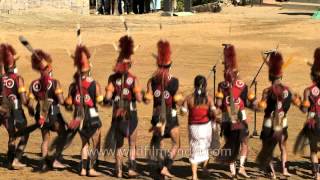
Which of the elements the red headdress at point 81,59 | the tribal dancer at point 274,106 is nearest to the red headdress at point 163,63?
the red headdress at point 81,59

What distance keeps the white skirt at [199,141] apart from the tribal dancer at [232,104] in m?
0.38

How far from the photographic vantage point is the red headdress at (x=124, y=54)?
34.6ft

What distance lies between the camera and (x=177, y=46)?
27.0 metres

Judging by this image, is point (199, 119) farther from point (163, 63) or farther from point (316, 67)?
point (316, 67)

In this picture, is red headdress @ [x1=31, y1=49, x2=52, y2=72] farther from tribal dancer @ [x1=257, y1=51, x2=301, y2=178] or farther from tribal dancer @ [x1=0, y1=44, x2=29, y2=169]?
tribal dancer @ [x1=257, y1=51, x2=301, y2=178]

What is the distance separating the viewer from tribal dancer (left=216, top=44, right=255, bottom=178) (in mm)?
10453

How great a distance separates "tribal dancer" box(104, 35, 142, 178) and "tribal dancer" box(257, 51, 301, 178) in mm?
2057

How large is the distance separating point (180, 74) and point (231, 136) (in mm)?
12108

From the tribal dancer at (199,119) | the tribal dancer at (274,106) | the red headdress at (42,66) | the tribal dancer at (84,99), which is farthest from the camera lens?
the red headdress at (42,66)

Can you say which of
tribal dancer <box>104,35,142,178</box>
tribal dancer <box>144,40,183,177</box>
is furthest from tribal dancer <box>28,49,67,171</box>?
tribal dancer <box>144,40,183,177</box>

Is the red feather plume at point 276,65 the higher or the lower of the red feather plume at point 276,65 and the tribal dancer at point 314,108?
the higher

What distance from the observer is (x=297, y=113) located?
17484mm

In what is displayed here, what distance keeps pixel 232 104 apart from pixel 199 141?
0.79 m

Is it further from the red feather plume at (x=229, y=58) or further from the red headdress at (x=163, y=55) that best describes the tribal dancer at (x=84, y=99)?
the red feather plume at (x=229, y=58)
